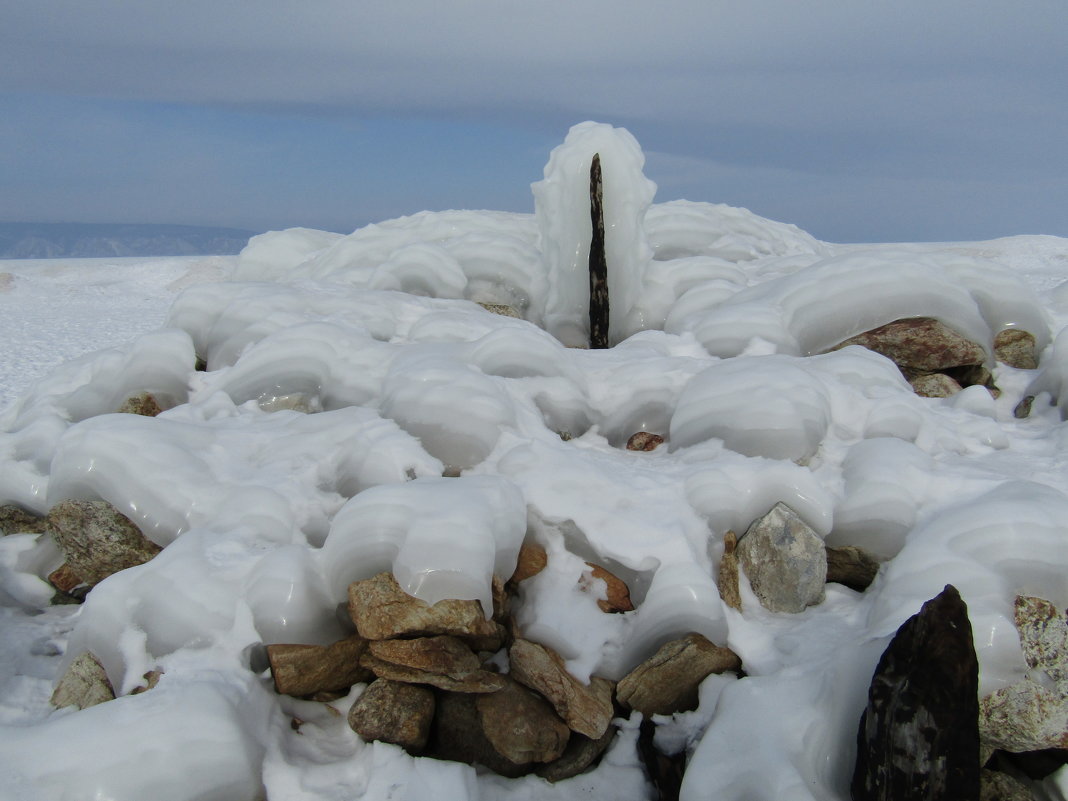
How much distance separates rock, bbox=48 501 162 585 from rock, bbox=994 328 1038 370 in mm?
5762

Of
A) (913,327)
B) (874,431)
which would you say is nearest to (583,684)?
(874,431)

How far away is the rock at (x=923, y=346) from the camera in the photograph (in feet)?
16.9

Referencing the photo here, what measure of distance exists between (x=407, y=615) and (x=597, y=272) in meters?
4.01

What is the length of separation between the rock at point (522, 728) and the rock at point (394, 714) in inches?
9.0

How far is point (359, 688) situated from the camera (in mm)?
2996

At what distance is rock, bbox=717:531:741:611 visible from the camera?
3239 millimetres

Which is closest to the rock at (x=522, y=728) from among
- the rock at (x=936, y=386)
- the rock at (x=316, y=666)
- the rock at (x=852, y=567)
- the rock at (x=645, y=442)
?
the rock at (x=316, y=666)

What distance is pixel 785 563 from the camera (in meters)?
3.27

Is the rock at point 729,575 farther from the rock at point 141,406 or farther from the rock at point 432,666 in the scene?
the rock at point 141,406

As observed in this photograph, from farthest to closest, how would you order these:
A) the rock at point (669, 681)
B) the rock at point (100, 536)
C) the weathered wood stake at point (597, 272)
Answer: the weathered wood stake at point (597, 272) → the rock at point (100, 536) → the rock at point (669, 681)

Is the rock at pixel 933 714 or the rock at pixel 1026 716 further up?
the rock at pixel 933 714

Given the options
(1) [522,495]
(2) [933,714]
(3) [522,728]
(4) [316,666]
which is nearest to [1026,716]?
(2) [933,714]

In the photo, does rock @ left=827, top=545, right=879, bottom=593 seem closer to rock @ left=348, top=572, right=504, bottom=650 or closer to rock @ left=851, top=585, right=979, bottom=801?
rock @ left=851, top=585, right=979, bottom=801

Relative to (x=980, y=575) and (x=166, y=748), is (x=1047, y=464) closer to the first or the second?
(x=980, y=575)
